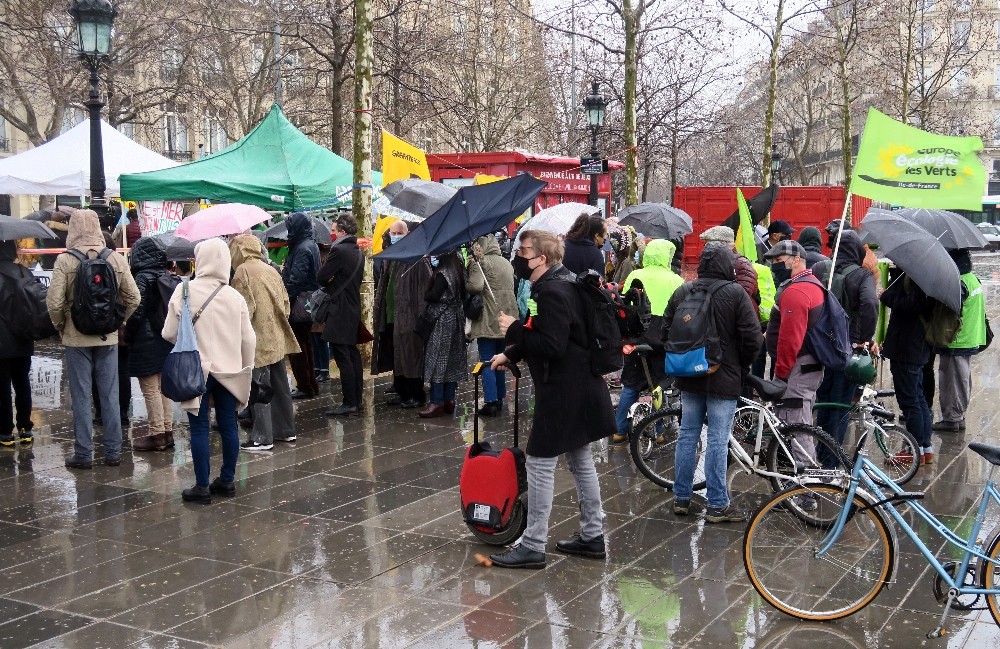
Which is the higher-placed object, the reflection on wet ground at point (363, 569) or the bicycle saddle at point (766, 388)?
the bicycle saddle at point (766, 388)

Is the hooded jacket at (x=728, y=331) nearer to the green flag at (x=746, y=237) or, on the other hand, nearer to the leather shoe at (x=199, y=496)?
the green flag at (x=746, y=237)

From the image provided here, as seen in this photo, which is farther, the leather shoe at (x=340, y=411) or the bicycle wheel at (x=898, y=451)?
the leather shoe at (x=340, y=411)

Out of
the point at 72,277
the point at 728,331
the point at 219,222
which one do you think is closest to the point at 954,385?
the point at 728,331

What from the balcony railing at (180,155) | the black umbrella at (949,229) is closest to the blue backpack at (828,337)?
the black umbrella at (949,229)

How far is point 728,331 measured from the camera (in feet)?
21.9

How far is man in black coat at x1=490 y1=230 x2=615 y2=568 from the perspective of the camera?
5855 mm

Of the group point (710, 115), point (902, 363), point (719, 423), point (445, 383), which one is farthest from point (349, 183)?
point (710, 115)

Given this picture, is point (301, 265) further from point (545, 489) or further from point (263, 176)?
point (545, 489)

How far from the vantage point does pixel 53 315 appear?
8.24 metres

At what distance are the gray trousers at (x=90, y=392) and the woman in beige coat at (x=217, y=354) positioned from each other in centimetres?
118

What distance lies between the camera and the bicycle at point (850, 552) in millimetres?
4980

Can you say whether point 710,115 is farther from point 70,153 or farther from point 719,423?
point 719,423

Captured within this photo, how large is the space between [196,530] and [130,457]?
2340mm

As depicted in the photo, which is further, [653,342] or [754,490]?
[653,342]
